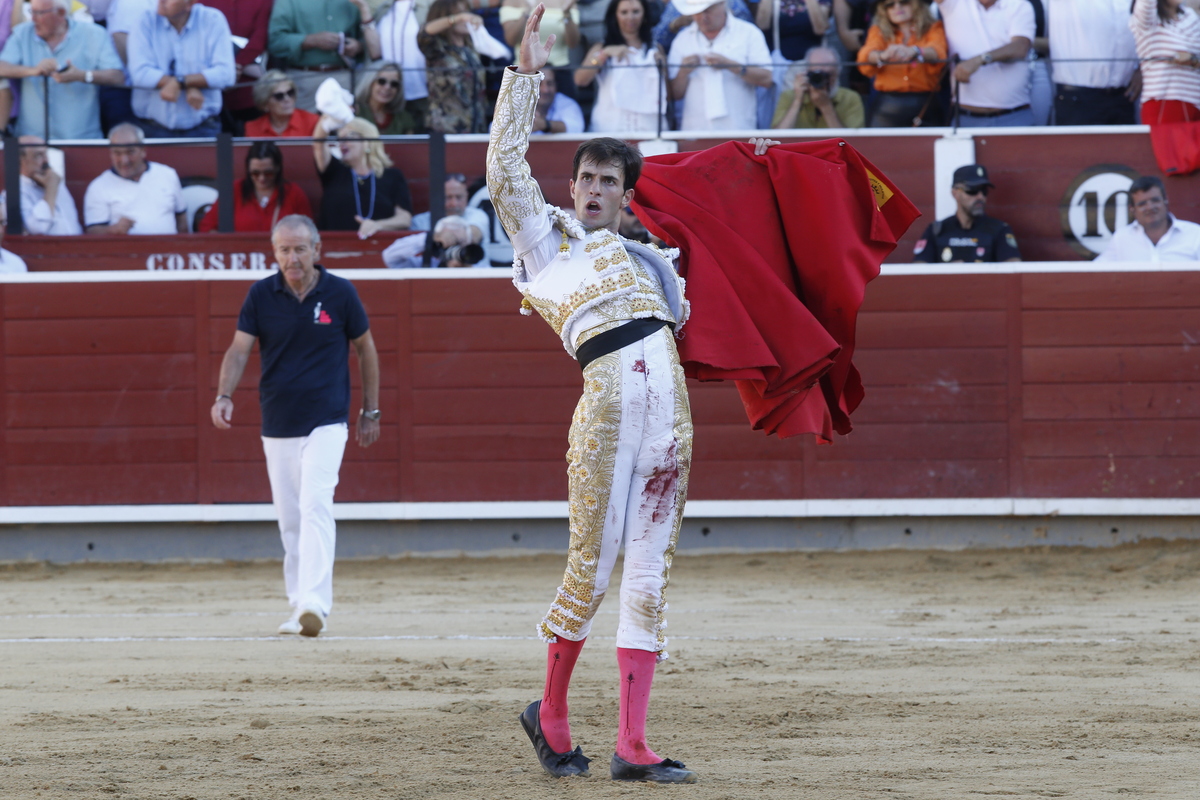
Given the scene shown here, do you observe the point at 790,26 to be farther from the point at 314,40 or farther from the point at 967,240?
the point at 314,40

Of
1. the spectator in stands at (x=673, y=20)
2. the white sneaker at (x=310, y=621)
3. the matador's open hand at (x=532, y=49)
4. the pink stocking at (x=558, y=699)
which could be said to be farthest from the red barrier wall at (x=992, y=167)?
the pink stocking at (x=558, y=699)

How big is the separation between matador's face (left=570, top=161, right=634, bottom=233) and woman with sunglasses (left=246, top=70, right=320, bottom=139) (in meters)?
5.87

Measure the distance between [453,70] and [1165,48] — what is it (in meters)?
4.27

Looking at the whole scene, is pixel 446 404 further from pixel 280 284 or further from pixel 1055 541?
pixel 1055 541

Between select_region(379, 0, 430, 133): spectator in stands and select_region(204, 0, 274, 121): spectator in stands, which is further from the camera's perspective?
select_region(204, 0, 274, 121): spectator in stands

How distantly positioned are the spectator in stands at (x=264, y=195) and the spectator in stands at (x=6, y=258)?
4.20 feet

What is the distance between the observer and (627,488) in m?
3.12

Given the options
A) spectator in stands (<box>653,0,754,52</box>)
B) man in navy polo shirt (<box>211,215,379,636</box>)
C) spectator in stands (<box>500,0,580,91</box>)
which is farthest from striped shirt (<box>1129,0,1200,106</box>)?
man in navy polo shirt (<box>211,215,379,636</box>)

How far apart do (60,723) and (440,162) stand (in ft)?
17.6

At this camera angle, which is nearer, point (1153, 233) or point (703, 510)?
point (1153, 233)

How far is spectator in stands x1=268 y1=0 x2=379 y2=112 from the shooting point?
28.8 ft

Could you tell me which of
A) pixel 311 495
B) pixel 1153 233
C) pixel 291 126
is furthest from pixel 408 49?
pixel 1153 233

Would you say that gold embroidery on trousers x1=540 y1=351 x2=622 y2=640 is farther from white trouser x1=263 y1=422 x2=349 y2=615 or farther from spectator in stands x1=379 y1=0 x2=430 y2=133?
spectator in stands x1=379 y1=0 x2=430 y2=133

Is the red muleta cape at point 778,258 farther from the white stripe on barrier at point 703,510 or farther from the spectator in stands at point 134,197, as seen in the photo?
the spectator in stands at point 134,197
